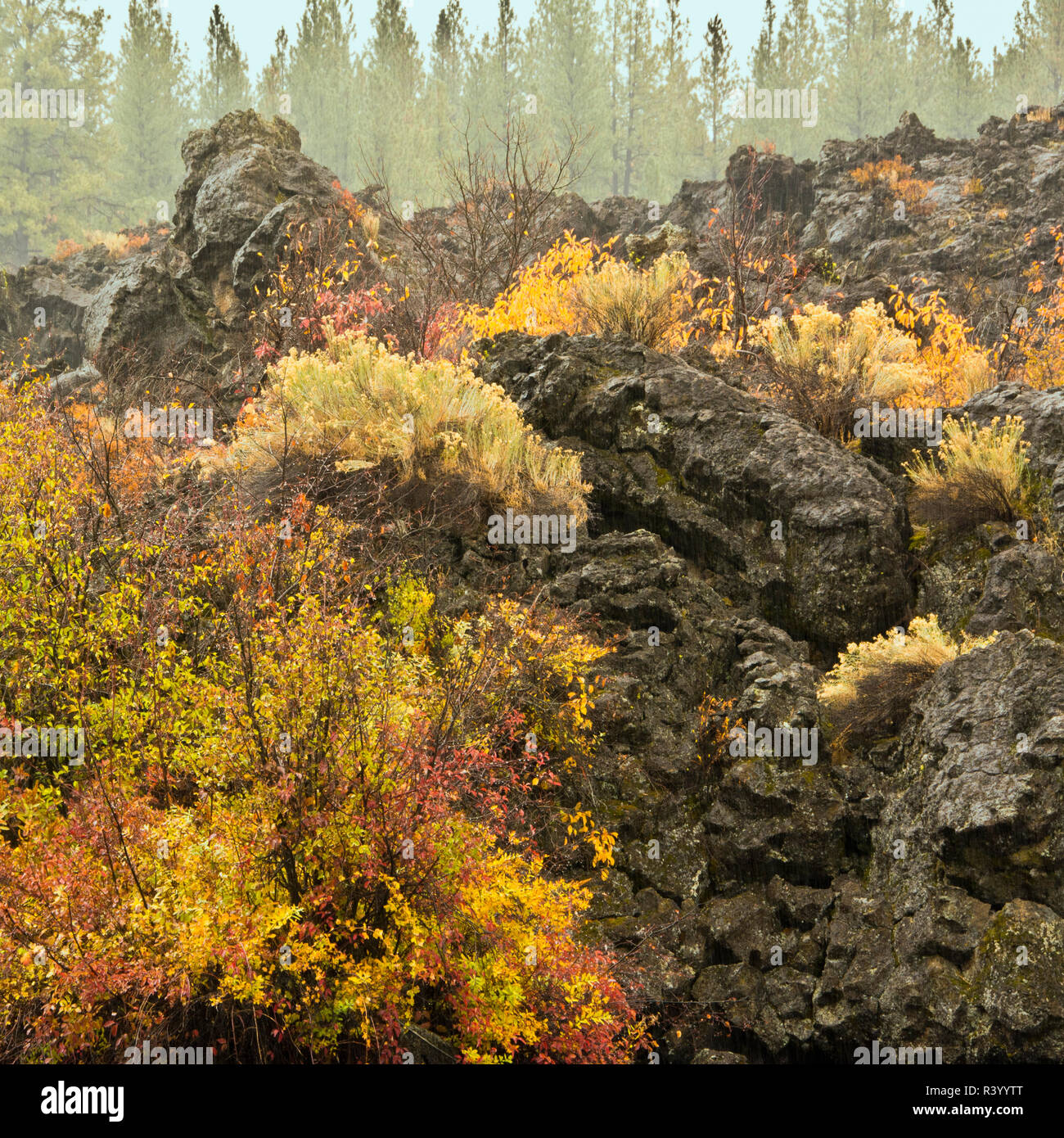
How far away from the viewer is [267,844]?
187 inches

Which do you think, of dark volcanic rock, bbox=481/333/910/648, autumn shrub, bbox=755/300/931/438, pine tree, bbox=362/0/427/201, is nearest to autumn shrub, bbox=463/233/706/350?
dark volcanic rock, bbox=481/333/910/648

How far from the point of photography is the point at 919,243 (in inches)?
928

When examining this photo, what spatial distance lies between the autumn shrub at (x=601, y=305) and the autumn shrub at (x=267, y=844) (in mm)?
6453

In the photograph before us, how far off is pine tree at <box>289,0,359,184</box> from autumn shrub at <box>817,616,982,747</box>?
4645 cm

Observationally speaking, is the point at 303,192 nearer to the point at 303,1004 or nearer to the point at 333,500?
the point at 333,500

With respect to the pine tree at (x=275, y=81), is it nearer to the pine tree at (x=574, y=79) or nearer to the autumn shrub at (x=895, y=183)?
the pine tree at (x=574, y=79)

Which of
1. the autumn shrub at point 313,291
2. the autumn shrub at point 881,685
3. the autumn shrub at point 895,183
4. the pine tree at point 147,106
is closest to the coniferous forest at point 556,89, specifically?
the pine tree at point 147,106

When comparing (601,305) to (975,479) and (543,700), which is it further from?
(543,700)

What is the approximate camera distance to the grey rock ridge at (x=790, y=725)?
540cm

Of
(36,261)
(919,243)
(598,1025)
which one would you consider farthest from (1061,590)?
(36,261)

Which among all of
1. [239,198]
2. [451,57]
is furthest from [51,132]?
[239,198]

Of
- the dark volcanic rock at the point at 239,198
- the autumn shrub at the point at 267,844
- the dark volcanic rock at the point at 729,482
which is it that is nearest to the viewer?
the autumn shrub at the point at 267,844

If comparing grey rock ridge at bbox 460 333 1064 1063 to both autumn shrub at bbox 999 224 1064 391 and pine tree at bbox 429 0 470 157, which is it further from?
pine tree at bbox 429 0 470 157

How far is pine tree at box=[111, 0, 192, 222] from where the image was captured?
4612 cm
